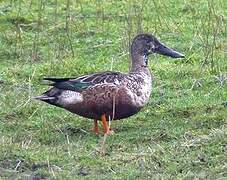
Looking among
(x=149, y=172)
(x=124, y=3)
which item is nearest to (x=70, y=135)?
(x=149, y=172)

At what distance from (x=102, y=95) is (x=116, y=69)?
2394 millimetres

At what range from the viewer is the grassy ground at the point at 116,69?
6.38 m

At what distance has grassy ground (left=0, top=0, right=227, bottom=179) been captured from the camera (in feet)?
20.9

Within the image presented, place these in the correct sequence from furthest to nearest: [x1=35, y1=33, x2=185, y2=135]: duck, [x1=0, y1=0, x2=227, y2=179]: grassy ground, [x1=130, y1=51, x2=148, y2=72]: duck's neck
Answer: [x1=130, y1=51, x2=148, y2=72]: duck's neck → [x1=35, y1=33, x2=185, y2=135]: duck → [x1=0, y1=0, x2=227, y2=179]: grassy ground

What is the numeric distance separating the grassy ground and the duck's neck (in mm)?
484

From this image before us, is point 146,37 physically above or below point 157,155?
above

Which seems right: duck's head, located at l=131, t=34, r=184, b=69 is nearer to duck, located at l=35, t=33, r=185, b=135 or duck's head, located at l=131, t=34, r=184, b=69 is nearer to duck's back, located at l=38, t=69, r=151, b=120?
duck, located at l=35, t=33, r=185, b=135

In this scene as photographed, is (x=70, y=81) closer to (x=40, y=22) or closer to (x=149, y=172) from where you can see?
(x=149, y=172)

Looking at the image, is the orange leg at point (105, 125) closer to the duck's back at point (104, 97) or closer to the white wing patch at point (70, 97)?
the duck's back at point (104, 97)

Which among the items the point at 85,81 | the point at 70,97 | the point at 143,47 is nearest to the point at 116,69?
the point at 143,47

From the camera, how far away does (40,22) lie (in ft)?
37.6

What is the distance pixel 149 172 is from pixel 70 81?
1.57 m

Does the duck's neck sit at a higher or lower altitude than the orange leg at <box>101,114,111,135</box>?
higher

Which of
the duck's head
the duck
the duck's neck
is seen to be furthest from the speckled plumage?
the duck's head
